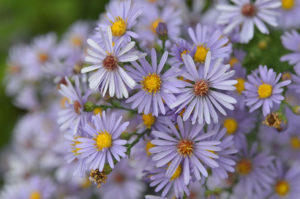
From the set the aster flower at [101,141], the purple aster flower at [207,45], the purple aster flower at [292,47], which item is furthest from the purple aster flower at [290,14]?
the aster flower at [101,141]

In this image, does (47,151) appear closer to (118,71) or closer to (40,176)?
(40,176)

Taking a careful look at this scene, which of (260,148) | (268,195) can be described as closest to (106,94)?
(260,148)

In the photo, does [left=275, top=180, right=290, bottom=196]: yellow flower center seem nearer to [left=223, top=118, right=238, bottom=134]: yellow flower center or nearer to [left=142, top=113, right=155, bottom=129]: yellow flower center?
[left=223, top=118, right=238, bottom=134]: yellow flower center

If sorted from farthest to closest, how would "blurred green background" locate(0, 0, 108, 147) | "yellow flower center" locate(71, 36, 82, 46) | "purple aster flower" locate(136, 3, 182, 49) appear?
"blurred green background" locate(0, 0, 108, 147), "yellow flower center" locate(71, 36, 82, 46), "purple aster flower" locate(136, 3, 182, 49)

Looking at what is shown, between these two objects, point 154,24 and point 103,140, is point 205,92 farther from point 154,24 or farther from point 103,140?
point 154,24

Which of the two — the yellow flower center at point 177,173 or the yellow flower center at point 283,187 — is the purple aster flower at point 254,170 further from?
the yellow flower center at point 177,173

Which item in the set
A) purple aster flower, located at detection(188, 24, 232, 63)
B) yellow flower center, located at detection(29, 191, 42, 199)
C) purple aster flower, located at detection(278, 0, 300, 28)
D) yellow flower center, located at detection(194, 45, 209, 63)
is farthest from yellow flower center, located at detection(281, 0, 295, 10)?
yellow flower center, located at detection(29, 191, 42, 199)

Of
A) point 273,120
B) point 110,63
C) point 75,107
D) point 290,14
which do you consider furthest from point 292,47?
point 75,107
